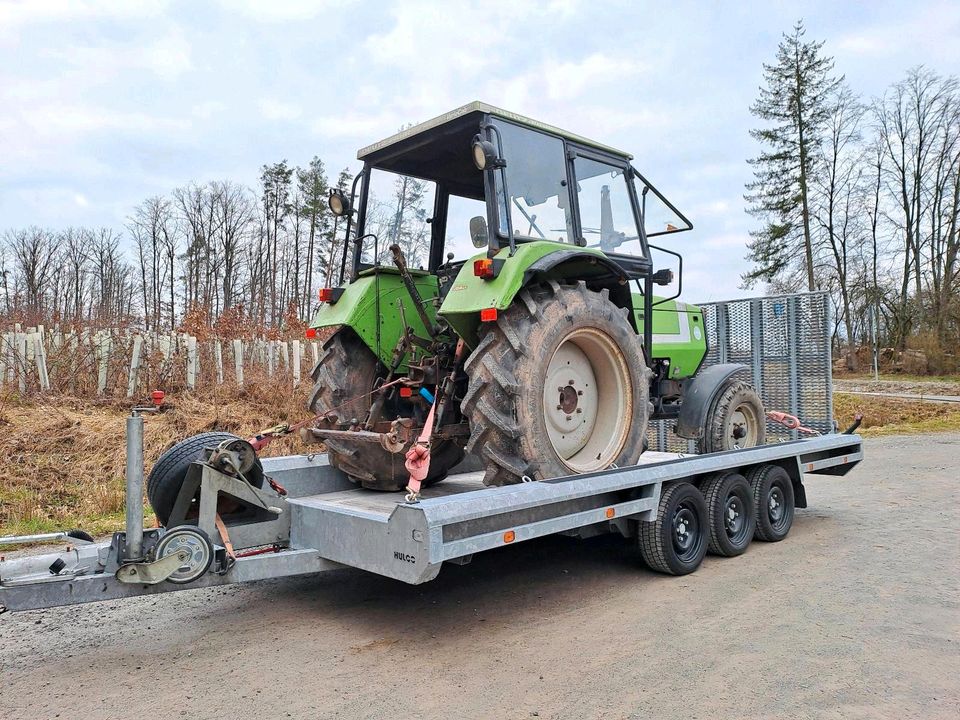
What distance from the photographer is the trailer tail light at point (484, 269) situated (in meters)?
3.94

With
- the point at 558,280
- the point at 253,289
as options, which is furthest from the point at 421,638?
the point at 253,289

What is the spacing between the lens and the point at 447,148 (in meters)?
5.05

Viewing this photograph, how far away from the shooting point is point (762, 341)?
8.09 meters

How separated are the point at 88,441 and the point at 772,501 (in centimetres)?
817

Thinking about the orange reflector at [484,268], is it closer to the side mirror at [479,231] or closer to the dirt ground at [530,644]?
the side mirror at [479,231]

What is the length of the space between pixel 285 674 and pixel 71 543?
1357 mm

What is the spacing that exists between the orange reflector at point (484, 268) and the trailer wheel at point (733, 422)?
3.01 meters

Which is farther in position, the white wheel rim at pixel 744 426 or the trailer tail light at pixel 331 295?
the white wheel rim at pixel 744 426

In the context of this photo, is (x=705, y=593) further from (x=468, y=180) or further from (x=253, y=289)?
(x=253, y=289)

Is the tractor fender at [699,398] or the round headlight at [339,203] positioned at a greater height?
the round headlight at [339,203]

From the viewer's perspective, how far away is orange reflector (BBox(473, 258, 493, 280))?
3936mm

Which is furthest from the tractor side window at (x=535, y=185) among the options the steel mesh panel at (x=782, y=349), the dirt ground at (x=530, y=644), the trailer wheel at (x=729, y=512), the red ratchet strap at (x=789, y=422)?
the red ratchet strap at (x=789, y=422)

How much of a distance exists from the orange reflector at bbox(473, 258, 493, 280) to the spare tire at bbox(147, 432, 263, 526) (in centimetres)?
168

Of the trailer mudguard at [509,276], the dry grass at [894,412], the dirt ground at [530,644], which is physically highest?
the trailer mudguard at [509,276]
